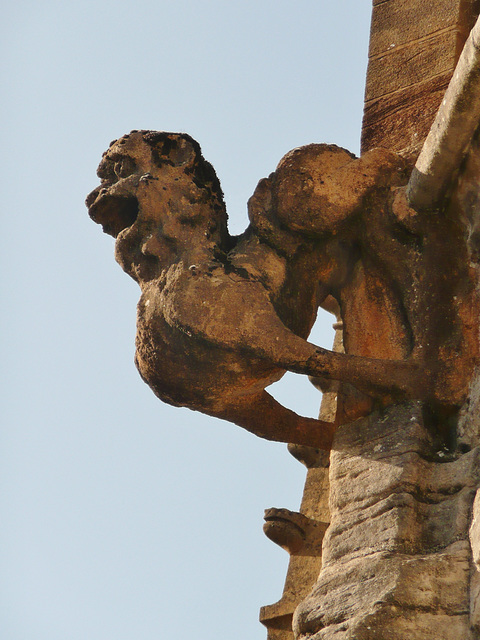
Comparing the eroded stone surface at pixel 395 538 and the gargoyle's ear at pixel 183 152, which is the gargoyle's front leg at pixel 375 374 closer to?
the eroded stone surface at pixel 395 538

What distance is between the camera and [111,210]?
4219 mm

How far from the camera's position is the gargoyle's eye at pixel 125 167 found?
13.8 ft

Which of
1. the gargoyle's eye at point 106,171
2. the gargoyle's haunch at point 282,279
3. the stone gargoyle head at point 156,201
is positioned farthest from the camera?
the gargoyle's eye at point 106,171

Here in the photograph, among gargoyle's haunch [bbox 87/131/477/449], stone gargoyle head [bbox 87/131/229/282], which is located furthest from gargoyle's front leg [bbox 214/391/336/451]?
stone gargoyle head [bbox 87/131/229/282]

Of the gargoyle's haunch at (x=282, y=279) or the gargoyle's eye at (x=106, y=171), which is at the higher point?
the gargoyle's eye at (x=106, y=171)

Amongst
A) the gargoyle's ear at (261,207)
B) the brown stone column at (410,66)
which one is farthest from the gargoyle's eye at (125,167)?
the brown stone column at (410,66)

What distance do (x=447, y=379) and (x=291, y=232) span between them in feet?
2.40

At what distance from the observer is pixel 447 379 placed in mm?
3885

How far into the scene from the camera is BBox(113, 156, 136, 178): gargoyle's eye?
13.8 ft

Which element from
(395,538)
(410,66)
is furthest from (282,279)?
(410,66)

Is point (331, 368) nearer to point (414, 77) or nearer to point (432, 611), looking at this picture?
point (432, 611)

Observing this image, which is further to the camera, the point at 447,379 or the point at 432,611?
the point at 447,379

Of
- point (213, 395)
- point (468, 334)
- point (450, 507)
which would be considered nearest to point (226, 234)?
point (213, 395)

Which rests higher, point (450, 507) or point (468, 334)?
point (468, 334)
